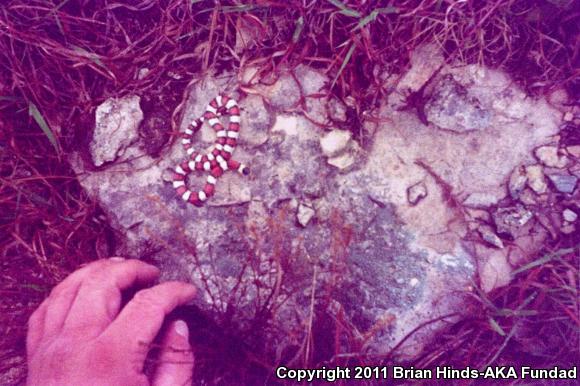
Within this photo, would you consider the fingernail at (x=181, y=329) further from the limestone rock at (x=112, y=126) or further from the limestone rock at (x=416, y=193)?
the limestone rock at (x=416, y=193)

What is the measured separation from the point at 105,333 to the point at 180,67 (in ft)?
5.19

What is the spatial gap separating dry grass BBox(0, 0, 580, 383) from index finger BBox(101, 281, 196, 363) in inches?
21.1

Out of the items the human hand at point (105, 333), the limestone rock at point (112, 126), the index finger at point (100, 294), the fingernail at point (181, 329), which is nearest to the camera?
the human hand at point (105, 333)

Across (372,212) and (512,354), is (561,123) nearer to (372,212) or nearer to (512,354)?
(372,212)

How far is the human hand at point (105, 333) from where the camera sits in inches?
→ 66.6

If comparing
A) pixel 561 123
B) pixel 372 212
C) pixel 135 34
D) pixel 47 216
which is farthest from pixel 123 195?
pixel 561 123

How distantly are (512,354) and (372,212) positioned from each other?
107 cm

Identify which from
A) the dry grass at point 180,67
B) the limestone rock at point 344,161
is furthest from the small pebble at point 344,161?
the dry grass at point 180,67

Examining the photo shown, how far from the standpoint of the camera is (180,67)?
8.22 ft

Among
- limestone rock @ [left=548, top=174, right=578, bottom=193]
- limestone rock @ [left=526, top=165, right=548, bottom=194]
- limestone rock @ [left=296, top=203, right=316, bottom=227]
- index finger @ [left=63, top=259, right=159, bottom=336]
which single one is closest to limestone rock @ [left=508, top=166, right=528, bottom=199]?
limestone rock @ [left=526, top=165, right=548, bottom=194]

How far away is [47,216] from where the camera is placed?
2395 mm

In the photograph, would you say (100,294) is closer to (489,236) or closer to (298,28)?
(298,28)

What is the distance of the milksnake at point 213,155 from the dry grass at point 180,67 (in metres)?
0.20

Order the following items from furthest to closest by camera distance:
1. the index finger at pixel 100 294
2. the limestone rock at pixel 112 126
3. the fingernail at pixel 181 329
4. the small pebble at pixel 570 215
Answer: the limestone rock at pixel 112 126, the small pebble at pixel 570 215, the fingernail at pixel 181 329, the index finger at pixel 100 294
